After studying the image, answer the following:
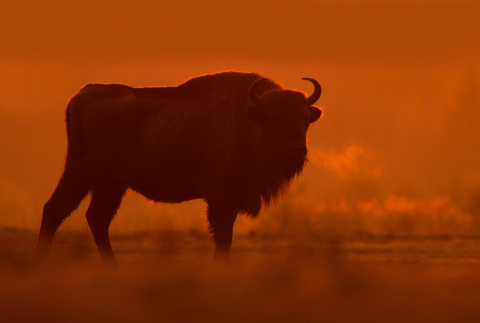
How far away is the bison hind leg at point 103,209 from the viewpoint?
1527 cm

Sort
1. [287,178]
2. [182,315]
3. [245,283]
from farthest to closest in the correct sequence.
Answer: [287,178] < [245,283] < [182,315]

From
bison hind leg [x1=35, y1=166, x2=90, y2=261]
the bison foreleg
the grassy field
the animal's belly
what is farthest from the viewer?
bison hind leg [x1=35, y1=166, x2=90, y2=261]

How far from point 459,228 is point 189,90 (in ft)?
26.7

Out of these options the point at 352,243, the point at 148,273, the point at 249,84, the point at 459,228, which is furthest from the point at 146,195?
the point at 459,228

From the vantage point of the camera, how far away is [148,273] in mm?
8492

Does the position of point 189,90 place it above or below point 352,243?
above

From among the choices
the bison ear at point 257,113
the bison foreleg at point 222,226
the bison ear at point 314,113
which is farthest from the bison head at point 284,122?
the bison foreleg at point 222,226

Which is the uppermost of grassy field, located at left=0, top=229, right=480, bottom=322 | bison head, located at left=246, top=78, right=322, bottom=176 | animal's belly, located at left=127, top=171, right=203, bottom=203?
bison head, located at left=246, top=78, right=322, bottom=176

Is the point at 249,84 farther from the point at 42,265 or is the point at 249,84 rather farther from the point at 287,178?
the point at 42,265

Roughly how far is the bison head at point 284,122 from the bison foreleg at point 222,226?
2.59ft

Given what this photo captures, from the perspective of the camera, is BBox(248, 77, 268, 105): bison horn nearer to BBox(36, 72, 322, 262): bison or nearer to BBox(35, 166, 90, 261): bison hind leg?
BBox(36, 72, 322, 262): bison

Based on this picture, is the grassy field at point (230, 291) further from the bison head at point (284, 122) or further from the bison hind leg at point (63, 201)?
the bison hind leg at point (63, 201)

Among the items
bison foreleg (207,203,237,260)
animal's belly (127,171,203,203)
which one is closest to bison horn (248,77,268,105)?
bison foreleg (207,203,237,260)

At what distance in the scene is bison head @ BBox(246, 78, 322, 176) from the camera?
13.6m
